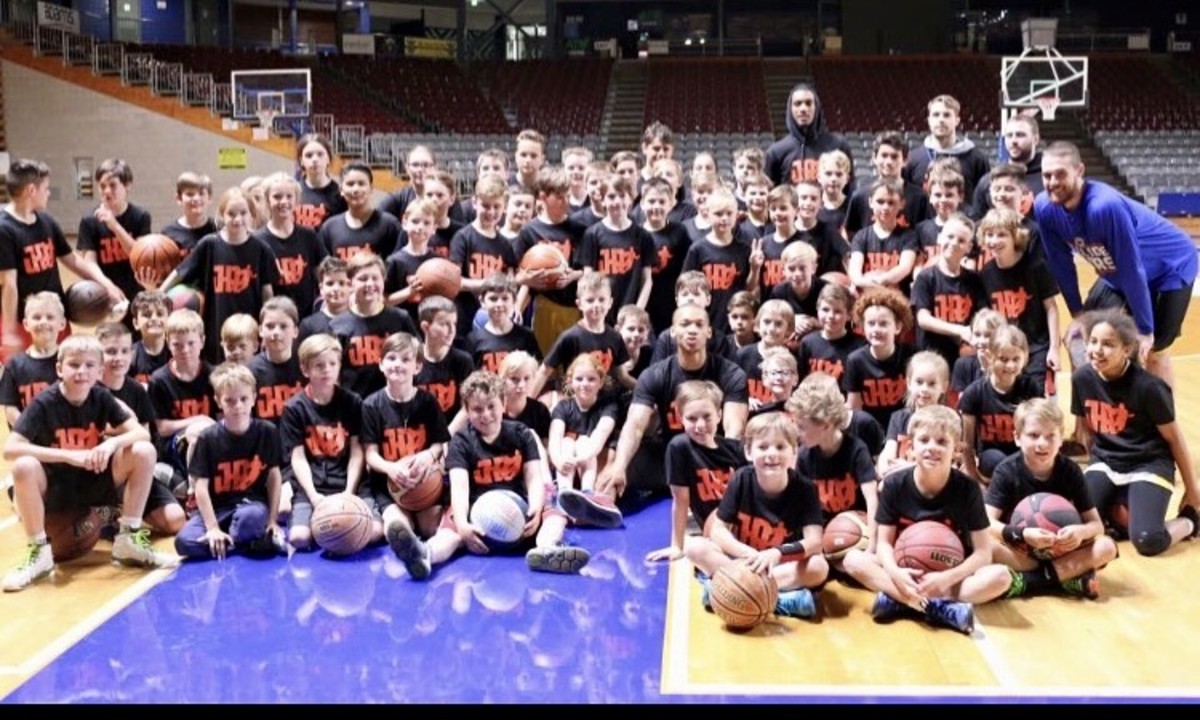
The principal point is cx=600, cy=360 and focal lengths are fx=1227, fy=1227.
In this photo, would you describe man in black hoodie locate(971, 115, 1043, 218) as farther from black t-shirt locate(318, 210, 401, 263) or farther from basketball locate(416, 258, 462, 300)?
black t-shirt locate(318, 210, 401, 263)

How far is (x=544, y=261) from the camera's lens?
264 inches

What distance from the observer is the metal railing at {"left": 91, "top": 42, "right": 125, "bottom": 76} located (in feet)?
70.5

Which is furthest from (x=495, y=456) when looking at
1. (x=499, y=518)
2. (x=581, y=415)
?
(x=581, y=415)

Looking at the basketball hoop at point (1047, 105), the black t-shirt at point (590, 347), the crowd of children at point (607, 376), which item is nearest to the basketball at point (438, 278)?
the crowd of children at point (607, 376)

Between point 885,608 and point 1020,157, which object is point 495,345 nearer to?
point 885,608

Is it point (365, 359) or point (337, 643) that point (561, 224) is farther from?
point (337, 643)

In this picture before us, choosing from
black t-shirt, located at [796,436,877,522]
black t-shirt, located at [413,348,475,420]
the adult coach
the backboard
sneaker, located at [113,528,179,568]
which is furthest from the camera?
the backboard

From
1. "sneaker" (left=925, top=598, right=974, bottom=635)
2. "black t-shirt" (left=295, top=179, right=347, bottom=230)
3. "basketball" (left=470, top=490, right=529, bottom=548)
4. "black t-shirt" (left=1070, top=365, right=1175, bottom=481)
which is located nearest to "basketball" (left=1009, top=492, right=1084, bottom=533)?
"sneaker" (left=925, top=598, right=974, bottom=635)

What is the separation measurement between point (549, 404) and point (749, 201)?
1.74 meters

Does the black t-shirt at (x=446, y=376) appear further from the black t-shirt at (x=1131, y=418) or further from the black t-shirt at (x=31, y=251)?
the black t-shirt at (x=1131, y=418)

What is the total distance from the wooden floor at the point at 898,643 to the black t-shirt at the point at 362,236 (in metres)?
2.44

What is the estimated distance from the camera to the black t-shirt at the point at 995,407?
224 inches

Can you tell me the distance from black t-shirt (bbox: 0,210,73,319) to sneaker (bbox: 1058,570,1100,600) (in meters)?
5.65

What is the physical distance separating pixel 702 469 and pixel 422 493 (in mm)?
1290
